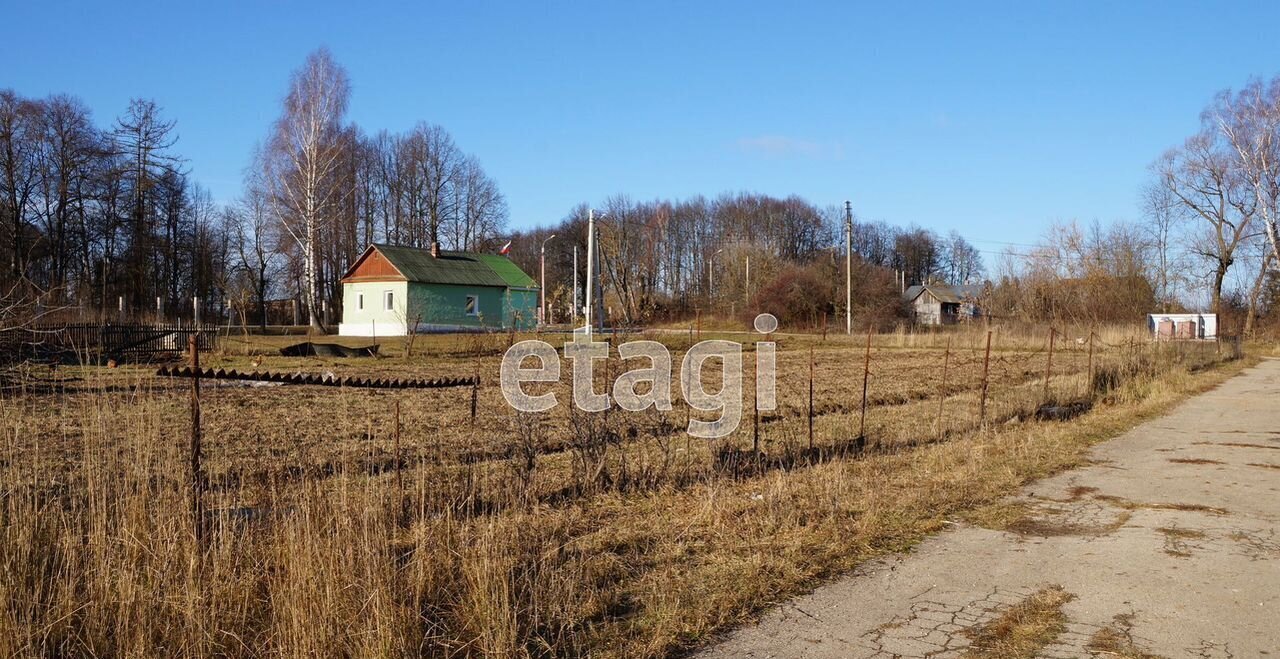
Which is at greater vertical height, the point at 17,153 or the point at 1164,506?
the point at 17,153

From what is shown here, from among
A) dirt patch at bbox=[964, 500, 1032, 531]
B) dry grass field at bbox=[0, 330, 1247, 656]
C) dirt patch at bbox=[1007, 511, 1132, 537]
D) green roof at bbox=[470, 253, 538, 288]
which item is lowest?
dirt patch at bbox=[1007, 511, 1132, 537]

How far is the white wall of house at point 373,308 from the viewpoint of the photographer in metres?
43.3

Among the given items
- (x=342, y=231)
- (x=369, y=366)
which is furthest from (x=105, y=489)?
(x=342, y=231)

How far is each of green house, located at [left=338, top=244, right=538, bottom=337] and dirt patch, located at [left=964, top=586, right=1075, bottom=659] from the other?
37.8 metres

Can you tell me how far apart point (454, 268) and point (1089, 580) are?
43.2 metres

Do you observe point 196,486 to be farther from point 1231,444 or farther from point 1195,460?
point 1231,444

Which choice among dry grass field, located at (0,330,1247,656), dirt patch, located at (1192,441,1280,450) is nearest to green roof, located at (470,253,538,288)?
dry grass field, located at (0,330,1247,656)

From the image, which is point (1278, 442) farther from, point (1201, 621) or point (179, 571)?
point (179, 571)

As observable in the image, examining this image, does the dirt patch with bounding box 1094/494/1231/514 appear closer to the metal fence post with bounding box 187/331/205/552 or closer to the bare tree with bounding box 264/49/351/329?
the metal fence post with bounding box 187/331/205/552

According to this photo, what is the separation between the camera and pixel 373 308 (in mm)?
44562

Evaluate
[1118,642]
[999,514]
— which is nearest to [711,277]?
[999,514]

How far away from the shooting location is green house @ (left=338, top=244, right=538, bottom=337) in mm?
43469

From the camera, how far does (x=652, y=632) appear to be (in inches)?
174

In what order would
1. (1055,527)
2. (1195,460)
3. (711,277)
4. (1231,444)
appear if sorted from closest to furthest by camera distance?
1. (1055,527)
2. (1195,460)
3. (1231,444)
4. (711,277)
